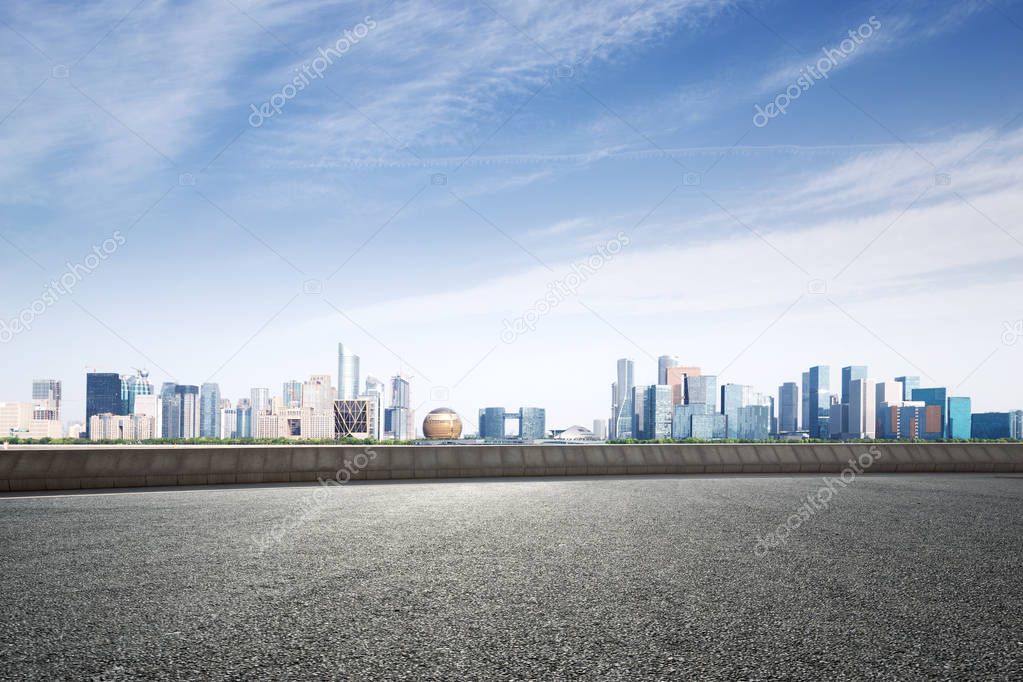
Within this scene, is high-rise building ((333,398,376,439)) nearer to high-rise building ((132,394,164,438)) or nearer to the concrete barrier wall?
high-rise building ((132,394,164,438))

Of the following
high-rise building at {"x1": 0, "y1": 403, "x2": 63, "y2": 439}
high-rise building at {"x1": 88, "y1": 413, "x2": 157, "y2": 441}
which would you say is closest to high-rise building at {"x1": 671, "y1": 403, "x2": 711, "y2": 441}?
high-rise building at {"x1": 88, "y1": 413, "x2": 157, "y2": 441}

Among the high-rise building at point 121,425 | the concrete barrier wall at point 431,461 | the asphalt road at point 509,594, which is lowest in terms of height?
the concrete barrier wall at point 431,461

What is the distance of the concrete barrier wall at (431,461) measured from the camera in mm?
14383

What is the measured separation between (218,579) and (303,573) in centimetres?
65

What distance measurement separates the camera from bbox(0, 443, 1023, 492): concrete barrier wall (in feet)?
47.2

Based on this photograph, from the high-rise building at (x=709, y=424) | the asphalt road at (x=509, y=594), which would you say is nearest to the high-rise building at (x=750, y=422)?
the high-rise building at (x=709, y=424)

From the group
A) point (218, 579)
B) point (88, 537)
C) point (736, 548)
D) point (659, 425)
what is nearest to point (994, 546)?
point (736, 548)

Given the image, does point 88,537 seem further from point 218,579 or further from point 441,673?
point 441,673
